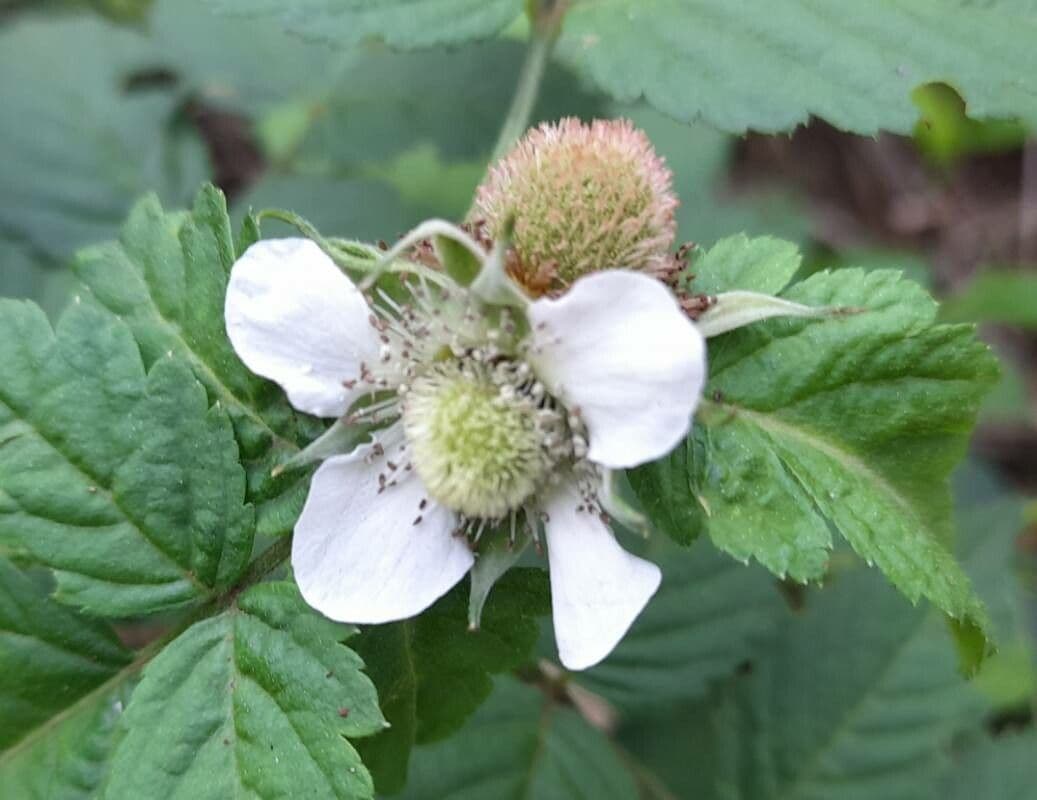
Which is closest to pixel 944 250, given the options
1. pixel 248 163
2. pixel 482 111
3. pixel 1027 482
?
pixel 1027 482

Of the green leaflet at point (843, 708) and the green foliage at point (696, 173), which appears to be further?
the green foliage at point (696, 173)

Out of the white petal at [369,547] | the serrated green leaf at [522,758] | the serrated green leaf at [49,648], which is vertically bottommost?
the serrated green leaf at [522,758]

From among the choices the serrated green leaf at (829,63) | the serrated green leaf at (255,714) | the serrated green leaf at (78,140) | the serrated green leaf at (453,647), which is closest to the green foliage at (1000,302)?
the serrated green leaf at (829,63)

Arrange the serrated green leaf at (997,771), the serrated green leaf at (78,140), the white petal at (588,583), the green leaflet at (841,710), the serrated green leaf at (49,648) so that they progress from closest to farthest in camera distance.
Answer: the white petal at (588,583) → the serrated green leaf at (49,648) → the green leaflet at (841,710) → the serrated green leaf at (997,771) → the serrated green leaf at (78,140)

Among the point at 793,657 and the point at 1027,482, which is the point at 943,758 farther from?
the point at 1027,482

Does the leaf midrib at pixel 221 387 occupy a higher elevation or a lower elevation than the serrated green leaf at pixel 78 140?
higher

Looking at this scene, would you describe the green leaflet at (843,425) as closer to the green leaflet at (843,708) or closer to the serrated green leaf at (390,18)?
the serrated green leaf at (390,18)

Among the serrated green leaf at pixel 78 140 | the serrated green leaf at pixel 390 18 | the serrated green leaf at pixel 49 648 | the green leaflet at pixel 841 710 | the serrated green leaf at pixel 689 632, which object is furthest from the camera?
the serrated green leaf at pixel 78 140
